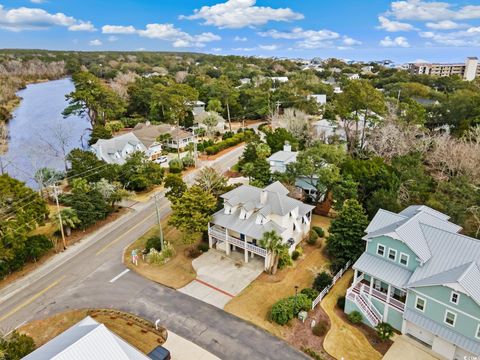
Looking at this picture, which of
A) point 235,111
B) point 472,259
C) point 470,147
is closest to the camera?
point 472,259

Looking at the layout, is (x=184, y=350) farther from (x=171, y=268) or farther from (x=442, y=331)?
(x=442, y=331)

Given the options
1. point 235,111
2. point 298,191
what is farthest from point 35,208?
point 235,111

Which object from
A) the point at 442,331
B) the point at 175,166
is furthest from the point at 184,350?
the point at 175,166

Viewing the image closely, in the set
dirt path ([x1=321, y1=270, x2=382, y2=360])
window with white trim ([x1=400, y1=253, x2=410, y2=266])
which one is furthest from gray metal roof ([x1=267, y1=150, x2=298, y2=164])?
window with white trim ([x1=400, y1=253, x2=410, y2=266])

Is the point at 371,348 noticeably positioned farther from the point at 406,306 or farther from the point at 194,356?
the point at 194,356

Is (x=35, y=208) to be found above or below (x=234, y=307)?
above
